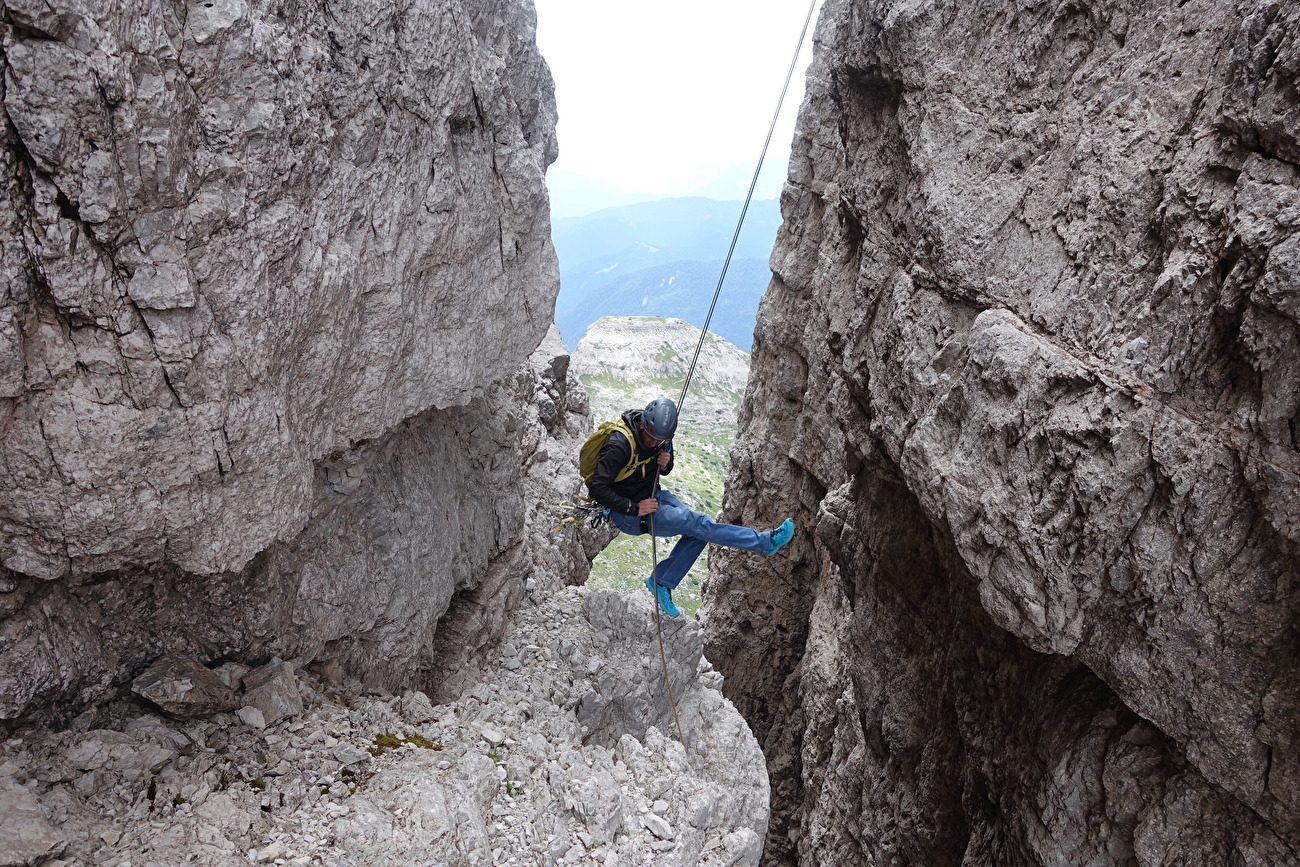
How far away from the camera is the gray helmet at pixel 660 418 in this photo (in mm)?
8852

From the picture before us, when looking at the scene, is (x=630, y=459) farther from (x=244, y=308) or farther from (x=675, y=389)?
(x=675, y=389)

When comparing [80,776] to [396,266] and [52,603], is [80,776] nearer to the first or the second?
[52,603]

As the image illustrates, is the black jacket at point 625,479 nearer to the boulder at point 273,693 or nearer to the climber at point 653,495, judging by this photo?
the climber at point 653,495

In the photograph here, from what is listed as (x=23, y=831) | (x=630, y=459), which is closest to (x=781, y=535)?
(x=630, y=459)

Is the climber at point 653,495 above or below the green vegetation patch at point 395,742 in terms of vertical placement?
above

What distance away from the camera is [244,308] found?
5.32 metres

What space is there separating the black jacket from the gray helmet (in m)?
0.30

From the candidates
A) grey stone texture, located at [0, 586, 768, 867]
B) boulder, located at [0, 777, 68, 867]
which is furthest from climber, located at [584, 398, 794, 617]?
boulder, located at [0, 777, 68, 867]

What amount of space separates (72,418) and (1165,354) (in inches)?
320

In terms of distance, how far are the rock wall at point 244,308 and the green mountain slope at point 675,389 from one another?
100 ft

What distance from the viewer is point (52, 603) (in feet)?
17.8

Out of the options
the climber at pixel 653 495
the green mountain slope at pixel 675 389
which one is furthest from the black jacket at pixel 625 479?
the green mountain slope at pixel 675 389

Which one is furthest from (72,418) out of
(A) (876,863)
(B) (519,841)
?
(A) (876,863)

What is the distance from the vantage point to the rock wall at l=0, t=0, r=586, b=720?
451 cm
